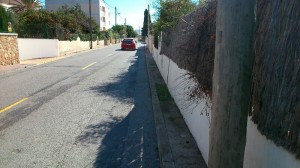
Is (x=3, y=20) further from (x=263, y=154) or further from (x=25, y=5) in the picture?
(x=25, y=5)

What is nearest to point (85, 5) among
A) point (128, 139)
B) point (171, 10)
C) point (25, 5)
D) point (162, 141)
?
point (25, 5)

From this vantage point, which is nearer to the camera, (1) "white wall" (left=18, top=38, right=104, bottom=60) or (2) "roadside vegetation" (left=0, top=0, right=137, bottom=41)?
(1) "white wall" (left=18, top=38, right=104, bottom=60)

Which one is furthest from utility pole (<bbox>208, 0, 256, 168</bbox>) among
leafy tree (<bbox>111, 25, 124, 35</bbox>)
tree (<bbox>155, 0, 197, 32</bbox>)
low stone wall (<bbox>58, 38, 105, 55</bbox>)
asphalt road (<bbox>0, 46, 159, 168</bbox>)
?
leafy tree (<bbox>111, 25, 124, 35</bbox>)

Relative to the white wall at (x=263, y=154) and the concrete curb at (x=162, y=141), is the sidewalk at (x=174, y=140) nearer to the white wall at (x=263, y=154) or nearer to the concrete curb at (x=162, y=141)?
the concrete curb at (x=162, y=141)

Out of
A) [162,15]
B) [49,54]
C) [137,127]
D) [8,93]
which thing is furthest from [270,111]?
[49,54]

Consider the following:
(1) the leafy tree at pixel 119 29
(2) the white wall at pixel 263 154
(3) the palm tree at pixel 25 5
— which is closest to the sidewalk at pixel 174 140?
(2) the white wall at pixel 263 154

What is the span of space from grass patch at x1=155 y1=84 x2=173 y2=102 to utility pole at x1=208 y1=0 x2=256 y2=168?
670cm

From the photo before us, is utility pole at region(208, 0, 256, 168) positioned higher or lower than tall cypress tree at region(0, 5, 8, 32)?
lower

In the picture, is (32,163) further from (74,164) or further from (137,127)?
(137,127)

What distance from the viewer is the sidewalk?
473 centimetres

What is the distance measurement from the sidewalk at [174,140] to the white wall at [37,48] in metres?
17.2

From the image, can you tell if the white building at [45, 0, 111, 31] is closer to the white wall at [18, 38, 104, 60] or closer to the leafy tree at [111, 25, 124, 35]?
the leafy tree at [111, 25, 124, 35]

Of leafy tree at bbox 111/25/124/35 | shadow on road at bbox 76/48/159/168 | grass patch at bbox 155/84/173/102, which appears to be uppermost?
leafy tree at bbox 111/25/124/35

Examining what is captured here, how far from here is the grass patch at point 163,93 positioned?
31.2 feet
